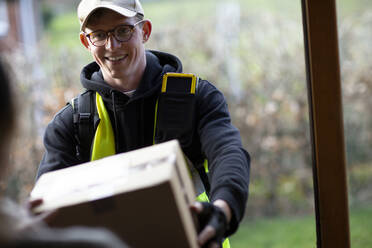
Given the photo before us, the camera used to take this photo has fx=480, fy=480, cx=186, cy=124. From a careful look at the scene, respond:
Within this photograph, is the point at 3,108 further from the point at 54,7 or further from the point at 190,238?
the point at 54,7

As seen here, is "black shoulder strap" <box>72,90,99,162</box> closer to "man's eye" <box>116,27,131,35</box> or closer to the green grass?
"man's eye" <box>116,27,131,35</box>

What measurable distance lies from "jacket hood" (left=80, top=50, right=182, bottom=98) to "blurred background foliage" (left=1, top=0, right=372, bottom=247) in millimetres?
2015

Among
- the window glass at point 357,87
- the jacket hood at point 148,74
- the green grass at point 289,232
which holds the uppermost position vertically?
the jacket hood at point 148,74

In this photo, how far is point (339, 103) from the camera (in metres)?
1.82

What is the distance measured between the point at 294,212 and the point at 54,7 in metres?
2.79

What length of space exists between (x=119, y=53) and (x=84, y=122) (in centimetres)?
29

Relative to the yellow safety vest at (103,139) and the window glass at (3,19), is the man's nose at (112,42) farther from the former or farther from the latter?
the window glass at (3,19)

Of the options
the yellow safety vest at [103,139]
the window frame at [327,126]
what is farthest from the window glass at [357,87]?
the yellow safety vest at [103,139]

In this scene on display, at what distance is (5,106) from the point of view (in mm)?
899

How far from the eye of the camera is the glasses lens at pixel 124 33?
1.78 m

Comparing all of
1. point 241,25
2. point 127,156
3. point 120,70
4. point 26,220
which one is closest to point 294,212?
point 241,25

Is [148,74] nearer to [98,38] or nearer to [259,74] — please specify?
[98,38]

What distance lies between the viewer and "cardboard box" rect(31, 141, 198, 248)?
3.68 ft

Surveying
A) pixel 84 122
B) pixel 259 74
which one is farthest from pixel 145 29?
pixel 259 74
